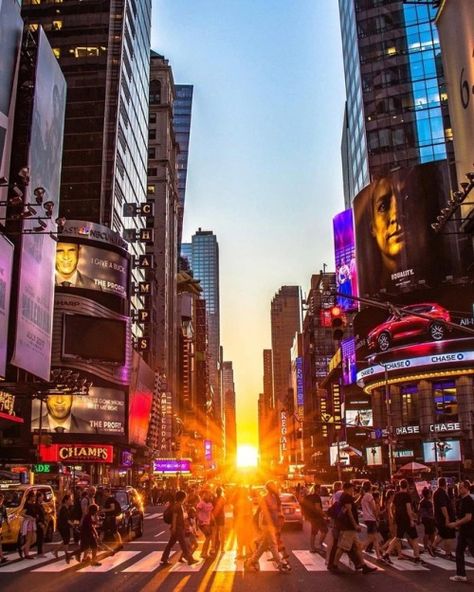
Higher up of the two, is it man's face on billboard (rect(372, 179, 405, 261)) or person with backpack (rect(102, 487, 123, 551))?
man's face on billboard (rect(372, 179, 405, 261))

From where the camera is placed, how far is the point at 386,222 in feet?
228

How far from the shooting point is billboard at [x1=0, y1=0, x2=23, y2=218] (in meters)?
30.9

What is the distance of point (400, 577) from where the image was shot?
42.6 feet

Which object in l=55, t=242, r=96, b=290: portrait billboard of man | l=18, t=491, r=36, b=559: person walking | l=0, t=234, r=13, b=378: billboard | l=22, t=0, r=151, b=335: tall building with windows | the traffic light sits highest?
l=22, t=0, r=151, b=335: tall building with windows

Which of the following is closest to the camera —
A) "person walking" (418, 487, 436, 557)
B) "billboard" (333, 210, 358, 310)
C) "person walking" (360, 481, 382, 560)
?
"person walking" (360, 481, 382, 560)

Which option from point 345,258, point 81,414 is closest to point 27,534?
point 81,414

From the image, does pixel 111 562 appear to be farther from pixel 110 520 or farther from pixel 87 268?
pixel 87 268

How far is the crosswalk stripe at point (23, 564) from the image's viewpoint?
14938 mm

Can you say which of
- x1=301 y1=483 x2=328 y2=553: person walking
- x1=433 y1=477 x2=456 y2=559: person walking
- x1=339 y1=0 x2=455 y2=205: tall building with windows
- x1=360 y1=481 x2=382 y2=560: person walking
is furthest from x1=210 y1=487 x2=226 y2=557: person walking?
x1=339 y1=0 x2=455 y2=205: tall building with windows

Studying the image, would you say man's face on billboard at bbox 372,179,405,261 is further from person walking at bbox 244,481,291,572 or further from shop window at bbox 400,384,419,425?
person walking at bbox 244,481,291,572

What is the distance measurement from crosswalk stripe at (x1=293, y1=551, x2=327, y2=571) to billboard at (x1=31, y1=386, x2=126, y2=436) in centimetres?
3829

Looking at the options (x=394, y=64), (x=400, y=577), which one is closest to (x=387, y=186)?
(x=394, y=64)

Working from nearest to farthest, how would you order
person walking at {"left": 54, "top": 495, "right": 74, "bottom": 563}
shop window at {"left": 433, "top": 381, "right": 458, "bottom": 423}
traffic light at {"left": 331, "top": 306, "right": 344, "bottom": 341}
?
traffic light at {"left": 331, "top": 306, "right": 344, "bottom": 341}
person walking at {"left": 54, "top": 495, "right": 74, "bottom": 563}
shop window at {"left": 433, "top": 381, "right": 458, "bottom": 423}

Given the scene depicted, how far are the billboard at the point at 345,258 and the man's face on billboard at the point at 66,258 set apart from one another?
3744cm
